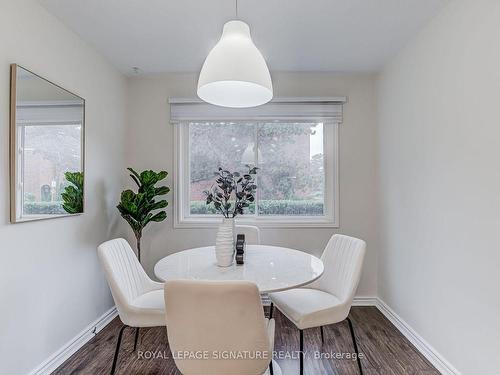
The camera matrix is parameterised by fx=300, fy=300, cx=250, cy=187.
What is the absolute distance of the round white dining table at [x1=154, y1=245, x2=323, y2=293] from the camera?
1628 millimetres

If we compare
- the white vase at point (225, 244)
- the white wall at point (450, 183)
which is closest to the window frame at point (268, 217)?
the white wall at point (450, 183)

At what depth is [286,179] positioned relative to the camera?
3.32 m

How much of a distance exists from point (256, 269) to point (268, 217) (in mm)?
1469

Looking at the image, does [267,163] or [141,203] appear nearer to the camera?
[141,203]

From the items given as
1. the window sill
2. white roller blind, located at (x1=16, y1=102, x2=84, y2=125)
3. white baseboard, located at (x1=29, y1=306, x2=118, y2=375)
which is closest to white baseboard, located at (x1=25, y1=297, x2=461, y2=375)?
white baseboard, located at (x1=29, y1=306, x2=118, y2=375)

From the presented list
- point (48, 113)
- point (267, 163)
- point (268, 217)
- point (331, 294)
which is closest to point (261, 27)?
point (267, 163)

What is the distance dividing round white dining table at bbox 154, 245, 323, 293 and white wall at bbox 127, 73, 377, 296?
1.00 m

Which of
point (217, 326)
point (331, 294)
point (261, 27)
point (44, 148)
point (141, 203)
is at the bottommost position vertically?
point (331, 294)

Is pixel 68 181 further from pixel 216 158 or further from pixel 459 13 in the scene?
pixel 459 13

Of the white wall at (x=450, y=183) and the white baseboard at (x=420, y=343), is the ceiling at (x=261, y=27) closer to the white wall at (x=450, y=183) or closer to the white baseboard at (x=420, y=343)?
the white wall at (x=450, y=183)

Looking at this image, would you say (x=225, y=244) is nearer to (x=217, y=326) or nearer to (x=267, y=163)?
(x=217, y=326)

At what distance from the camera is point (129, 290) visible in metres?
2.00

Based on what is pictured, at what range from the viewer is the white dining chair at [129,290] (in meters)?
1.81

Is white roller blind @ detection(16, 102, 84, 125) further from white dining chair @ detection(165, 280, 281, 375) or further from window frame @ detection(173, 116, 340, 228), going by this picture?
white dining chair @ detection(165, 280, 281, 375)
